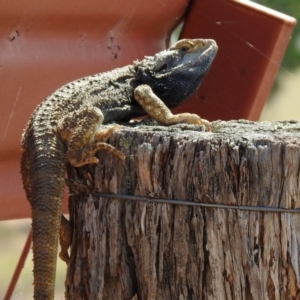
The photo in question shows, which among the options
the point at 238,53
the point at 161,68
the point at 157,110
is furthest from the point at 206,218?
the point at 238,53

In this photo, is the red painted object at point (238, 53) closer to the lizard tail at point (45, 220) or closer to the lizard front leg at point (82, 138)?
the lizard front leg at point (82, 138)

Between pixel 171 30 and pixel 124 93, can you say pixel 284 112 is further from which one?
pixel 124 93

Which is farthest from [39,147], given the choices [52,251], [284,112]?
[284,112]

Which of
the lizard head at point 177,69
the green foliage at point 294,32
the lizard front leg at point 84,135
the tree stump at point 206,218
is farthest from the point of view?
the green foliage at point 294,32

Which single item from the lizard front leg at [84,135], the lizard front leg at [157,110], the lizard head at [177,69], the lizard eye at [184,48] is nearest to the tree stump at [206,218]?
the lizard front leg at [84,135]

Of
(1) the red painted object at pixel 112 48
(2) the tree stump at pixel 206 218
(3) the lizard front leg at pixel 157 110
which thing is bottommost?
(2) the tree stump at pixel 206 218

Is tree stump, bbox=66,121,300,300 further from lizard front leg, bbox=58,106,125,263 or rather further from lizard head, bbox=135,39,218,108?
lizard head, bbox=135,39,218,108

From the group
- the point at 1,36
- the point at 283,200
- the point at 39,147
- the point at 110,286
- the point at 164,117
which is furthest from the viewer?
the point at 1,36
